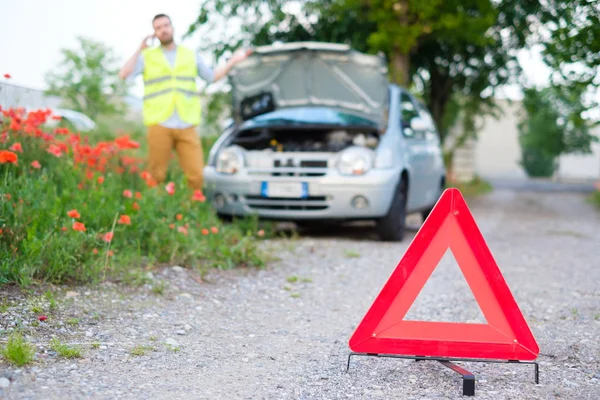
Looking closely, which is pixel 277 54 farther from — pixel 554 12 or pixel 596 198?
pixel 596 198

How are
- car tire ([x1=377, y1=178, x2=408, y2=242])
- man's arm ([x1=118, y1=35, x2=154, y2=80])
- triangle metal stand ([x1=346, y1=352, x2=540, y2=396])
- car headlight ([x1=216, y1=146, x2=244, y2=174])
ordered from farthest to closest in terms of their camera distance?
car headlight ([x1=216, y1=146, x2=244, y2=174]) < car tire ([x1=377, y1=178, x2=408, y2=242]) < man's arm ([x1=118, y1=35, x2=154, y2=80]) < triangle metal stand ([x1=346, y1=352, x2=540, y2=396])

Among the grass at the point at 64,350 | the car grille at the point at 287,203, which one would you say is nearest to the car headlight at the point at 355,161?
the car grille at the point at 287,203

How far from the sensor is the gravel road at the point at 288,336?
147 inches

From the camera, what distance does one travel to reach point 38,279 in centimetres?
518

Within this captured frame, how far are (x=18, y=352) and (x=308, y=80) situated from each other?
21.6 feet

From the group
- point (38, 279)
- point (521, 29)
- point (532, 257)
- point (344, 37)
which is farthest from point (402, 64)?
point (38, 279)

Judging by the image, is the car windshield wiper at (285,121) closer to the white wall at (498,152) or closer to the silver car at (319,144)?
the silver car at (319,144)

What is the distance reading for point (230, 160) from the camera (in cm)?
919

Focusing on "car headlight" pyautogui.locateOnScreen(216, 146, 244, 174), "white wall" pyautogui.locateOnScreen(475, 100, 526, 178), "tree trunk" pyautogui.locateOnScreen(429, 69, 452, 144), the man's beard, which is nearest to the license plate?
"car headlight" pyautogui.locateOnScreen(216, 146, 244, 174)

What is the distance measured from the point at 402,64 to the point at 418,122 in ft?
22.1

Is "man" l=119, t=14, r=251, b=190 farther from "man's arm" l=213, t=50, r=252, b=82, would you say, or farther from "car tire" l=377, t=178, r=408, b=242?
"car tire" l=377, t=178, r=408, b=242

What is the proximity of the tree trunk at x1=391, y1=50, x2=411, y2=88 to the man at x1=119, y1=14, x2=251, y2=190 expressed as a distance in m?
7.79

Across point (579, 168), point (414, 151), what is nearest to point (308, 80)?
point (414, 151)

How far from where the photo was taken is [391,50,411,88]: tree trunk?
628 inches
